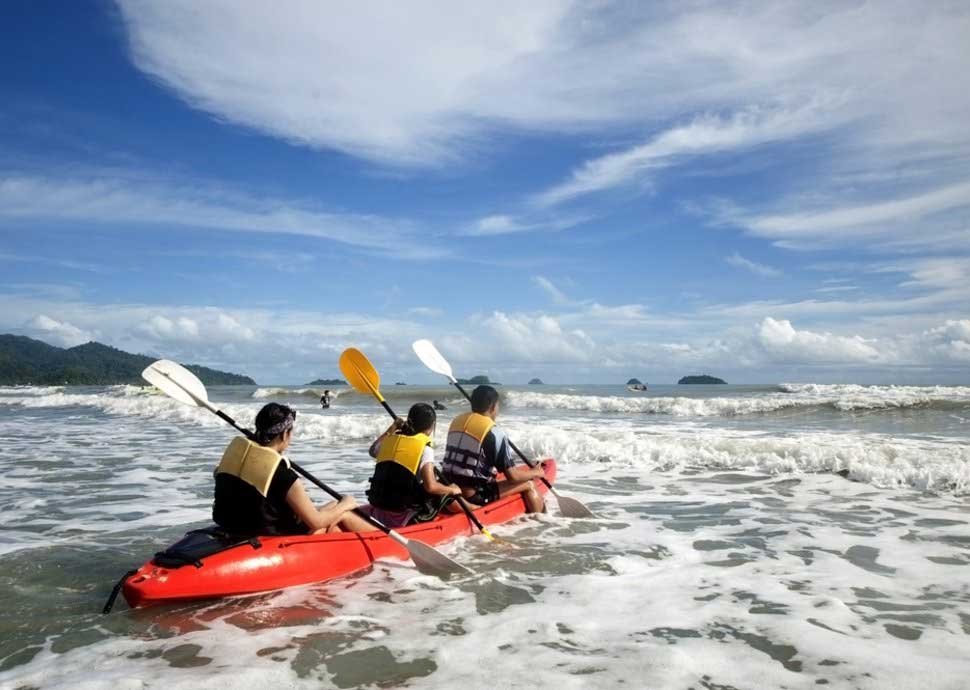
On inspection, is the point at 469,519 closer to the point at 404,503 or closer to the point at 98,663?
the point at 404,503

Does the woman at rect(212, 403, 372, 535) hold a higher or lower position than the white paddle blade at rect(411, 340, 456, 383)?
lower

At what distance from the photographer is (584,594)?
191 inches

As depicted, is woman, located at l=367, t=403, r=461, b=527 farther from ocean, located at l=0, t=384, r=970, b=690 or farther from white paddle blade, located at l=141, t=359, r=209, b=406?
white paddle blade, located at l=141, t=359, r=209, b=406

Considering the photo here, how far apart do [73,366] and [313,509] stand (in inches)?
4636

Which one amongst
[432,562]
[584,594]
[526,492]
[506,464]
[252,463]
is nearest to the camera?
[252,463]

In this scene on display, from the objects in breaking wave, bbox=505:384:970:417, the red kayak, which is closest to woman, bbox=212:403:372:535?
the red kayak

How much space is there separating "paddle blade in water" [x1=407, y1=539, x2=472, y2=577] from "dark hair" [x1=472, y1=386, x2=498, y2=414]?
5.90 feet

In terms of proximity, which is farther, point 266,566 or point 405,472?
point 405,472

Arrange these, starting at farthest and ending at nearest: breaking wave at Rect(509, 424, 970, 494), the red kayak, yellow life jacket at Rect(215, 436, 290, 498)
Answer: breaking wave at Rect(509, 424, 970, 494)
yellow life jacket at Rect(215, 436, 290, 498)
the red kayak

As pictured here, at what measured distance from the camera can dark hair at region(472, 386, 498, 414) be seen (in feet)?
22.6

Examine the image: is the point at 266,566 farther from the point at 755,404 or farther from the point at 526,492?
the point at 755,404

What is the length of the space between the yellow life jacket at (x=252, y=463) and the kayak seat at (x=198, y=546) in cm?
42

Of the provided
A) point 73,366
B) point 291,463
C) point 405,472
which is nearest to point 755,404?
point 405,472

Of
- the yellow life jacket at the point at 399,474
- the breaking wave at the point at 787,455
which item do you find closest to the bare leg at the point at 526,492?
the yellow life jacket at the point at 399,474
